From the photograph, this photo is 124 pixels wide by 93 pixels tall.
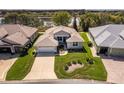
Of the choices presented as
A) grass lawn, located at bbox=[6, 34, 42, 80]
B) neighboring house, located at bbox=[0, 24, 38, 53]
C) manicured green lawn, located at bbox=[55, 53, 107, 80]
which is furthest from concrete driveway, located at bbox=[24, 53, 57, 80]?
neighboring house, located at bbox=[0, 24, 38, 53]

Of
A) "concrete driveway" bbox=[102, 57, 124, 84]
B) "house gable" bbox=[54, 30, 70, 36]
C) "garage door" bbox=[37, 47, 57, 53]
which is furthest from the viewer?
"house gable" bbox=[54, 30, 70, 36]

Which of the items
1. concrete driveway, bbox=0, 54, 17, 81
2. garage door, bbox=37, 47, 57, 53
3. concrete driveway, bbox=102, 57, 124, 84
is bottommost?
concrete driveway, bbox=102, 57, 124, 84

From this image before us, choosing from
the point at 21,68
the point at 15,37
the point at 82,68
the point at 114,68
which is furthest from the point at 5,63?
the point at 114,68

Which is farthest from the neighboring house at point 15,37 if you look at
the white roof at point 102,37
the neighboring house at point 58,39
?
the white roof at point 102,37

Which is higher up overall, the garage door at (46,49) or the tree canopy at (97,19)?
the tree canopy at (97,19)

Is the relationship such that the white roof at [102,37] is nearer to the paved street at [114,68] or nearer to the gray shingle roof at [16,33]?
the paved street at [114,68]

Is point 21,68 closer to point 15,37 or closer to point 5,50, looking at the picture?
point 5,50

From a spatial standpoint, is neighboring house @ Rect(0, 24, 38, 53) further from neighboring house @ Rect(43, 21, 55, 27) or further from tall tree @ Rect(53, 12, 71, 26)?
tall tree @ Rect(53, 12, 71, 26)
